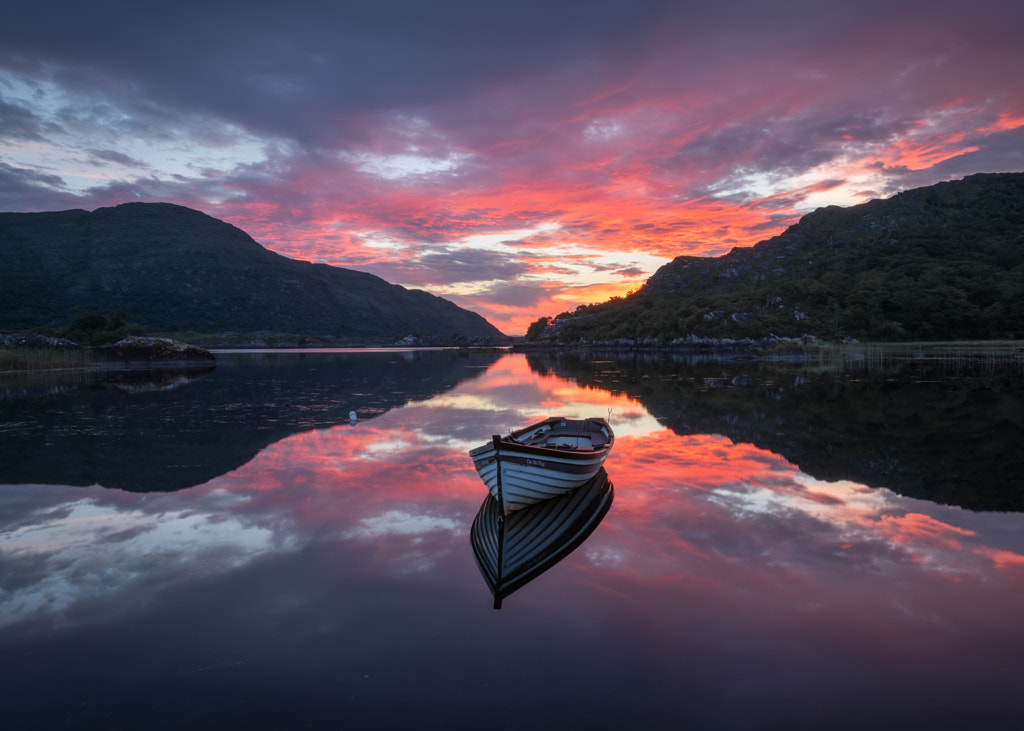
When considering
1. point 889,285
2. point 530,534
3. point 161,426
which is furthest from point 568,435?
point 889,285

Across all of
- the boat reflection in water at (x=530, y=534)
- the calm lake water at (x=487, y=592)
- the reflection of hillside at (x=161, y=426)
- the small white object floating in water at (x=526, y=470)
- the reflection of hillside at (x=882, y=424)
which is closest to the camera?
the calm lake water at (x=487, y=592)

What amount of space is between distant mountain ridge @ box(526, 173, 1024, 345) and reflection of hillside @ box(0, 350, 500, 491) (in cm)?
12077

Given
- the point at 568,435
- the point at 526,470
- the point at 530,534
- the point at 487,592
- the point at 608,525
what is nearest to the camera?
the point at 487,592

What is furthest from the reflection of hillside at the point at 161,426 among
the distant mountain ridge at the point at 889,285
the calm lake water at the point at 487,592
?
the distant mountain ridge at the point at 889,285

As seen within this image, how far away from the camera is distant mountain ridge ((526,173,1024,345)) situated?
116625 millimetres

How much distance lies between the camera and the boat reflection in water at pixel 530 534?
31.5 feet

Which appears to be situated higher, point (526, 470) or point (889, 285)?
point (889, 285)

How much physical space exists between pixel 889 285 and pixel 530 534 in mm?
157642

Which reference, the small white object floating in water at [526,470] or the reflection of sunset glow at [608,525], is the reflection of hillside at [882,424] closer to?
the reflection of sunset glow at [608,525]

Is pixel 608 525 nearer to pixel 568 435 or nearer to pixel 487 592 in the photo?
pixel 487 592

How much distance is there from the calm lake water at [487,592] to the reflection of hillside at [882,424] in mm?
243

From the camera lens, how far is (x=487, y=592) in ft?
29.1

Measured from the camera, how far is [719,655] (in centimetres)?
695

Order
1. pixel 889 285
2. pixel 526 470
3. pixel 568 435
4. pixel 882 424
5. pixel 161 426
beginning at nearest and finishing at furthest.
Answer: pixel 526 470 < pixel 568 435 < pixel 161 426 < pixel 882 424 < pixel 889 285
